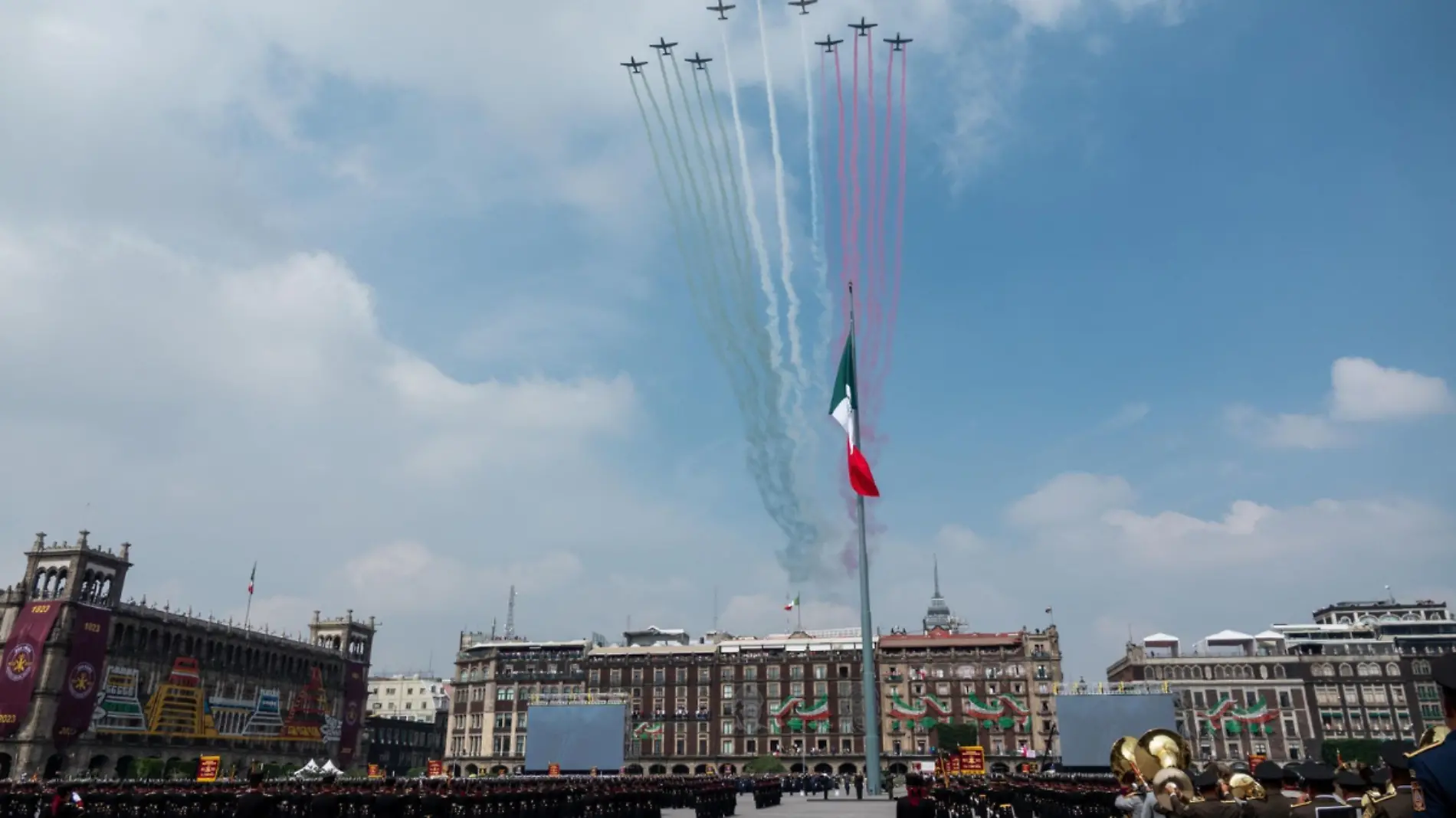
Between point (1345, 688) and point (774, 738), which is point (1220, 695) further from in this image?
point (774, 738)

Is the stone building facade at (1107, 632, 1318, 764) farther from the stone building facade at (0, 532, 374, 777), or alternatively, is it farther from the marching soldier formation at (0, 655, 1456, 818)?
the stone building facade at (0, 532, 374, 777)

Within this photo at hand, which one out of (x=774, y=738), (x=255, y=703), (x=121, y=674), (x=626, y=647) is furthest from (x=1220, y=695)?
(x=121, y=674)

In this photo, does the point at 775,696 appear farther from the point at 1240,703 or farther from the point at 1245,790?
the point at 1245,790

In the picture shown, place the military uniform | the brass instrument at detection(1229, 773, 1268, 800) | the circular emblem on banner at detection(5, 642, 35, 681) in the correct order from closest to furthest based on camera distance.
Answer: the military uniform, the brass instrument at detection(1229, 773, 1268, 800), the circular emblem on banner at detection(5, 642, 35, 681)

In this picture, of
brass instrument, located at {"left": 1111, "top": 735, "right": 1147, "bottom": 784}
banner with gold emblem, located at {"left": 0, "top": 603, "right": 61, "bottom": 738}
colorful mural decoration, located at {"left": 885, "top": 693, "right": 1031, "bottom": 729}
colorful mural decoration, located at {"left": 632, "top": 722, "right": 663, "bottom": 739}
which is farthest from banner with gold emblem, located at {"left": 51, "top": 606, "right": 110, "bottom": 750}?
brass instrument, located at {"left": 1111, "top": 735, "right": 1147, "bottom": 784}

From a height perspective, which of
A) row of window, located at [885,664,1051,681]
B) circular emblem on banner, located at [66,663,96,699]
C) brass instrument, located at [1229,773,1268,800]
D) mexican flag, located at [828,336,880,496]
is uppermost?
mexican flag, located at [828,336,880,496]

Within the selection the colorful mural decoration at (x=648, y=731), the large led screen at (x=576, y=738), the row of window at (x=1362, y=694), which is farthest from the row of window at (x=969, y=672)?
the large led screen at (x=576, y=738)

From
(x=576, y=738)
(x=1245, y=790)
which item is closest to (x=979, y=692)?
(x=576, y=738)
